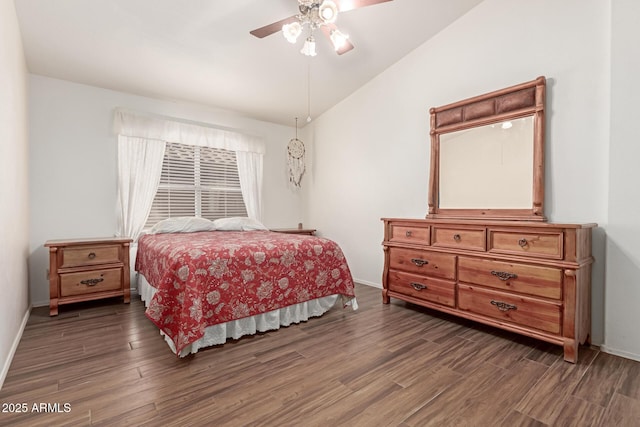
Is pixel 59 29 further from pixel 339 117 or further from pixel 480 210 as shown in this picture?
pixel 480 210

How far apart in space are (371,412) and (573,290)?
1.59 meters

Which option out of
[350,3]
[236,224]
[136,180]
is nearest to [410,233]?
[350,3]

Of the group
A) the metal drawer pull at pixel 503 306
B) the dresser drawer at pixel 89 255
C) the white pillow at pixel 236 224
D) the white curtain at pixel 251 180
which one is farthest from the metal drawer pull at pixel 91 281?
the metal drawer pull at pixel 503 306

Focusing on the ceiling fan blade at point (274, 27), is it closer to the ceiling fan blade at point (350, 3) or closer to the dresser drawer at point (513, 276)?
the ceiling fan blade at point (350, 3)

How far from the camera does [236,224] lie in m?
4.08

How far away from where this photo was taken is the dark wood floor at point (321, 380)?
1487mm

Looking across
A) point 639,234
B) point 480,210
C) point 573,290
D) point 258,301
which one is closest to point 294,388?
point 258,301

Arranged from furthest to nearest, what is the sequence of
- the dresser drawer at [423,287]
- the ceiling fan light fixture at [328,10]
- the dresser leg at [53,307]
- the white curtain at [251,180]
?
the white curtain at [251,180] → the dresser leg at [53,307] → the dresser drawer at [423,287] → the ceiling fan light fixture at [328,10]

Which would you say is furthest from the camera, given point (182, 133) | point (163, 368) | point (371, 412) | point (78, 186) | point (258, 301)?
point (182, 133)

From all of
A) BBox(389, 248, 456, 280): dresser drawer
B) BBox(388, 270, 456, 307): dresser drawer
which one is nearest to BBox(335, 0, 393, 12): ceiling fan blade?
BBox(389, 248, 456, 280): dresser drawer

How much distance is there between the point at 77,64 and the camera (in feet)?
10.2

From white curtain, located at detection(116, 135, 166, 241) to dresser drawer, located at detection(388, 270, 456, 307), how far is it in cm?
317

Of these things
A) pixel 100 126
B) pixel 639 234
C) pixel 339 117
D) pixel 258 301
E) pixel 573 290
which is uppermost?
pixel 339 117

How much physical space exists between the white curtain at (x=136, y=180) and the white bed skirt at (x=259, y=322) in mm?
1005
